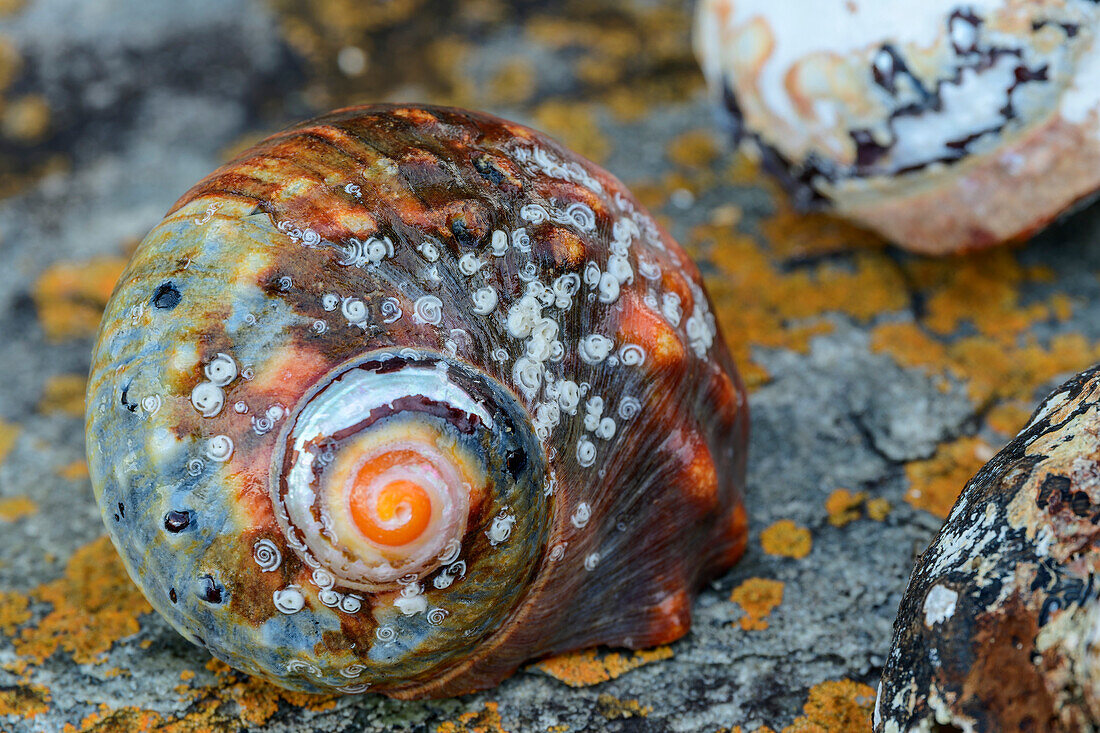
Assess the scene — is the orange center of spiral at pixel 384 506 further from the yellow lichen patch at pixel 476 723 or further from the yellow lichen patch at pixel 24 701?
the yellow lichen patch at pixel 24 701

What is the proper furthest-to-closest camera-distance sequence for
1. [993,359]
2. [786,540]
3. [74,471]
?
[993,359]
[74,471]
[786,540]

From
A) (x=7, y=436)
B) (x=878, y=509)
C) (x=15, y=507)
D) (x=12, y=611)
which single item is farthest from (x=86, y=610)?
(x=878, y=509)

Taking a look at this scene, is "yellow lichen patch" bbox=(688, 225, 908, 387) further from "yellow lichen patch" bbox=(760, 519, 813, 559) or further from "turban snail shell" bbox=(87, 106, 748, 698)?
"turban snail shell" bbox=(87, 106, 748, 698)

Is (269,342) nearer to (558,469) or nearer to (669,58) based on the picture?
(558,469)

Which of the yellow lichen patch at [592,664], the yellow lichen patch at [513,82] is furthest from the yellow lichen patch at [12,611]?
the yellow lichen patch at [513,82]

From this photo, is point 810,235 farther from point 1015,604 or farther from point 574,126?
point 1015,604

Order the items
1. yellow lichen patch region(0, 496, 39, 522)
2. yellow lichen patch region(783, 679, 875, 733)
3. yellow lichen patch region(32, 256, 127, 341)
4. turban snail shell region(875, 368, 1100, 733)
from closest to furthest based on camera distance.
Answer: turban snail shell region(875, 368, 1100, 733)
yellow lichen patch region(783, 679, 875, 733)
yellow lichen patch region(0, 496, 39, 522)
yellow lichen patch region(32, 256, 127, 341)

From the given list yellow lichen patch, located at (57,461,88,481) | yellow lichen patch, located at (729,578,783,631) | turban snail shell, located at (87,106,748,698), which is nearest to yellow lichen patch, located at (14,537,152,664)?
yellow lichen patch, located at (57,461,88,481)

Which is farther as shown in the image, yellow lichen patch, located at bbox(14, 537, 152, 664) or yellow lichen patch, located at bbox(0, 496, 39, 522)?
yellow lichen patch, located at bbox(0, 496, 39, 522)
